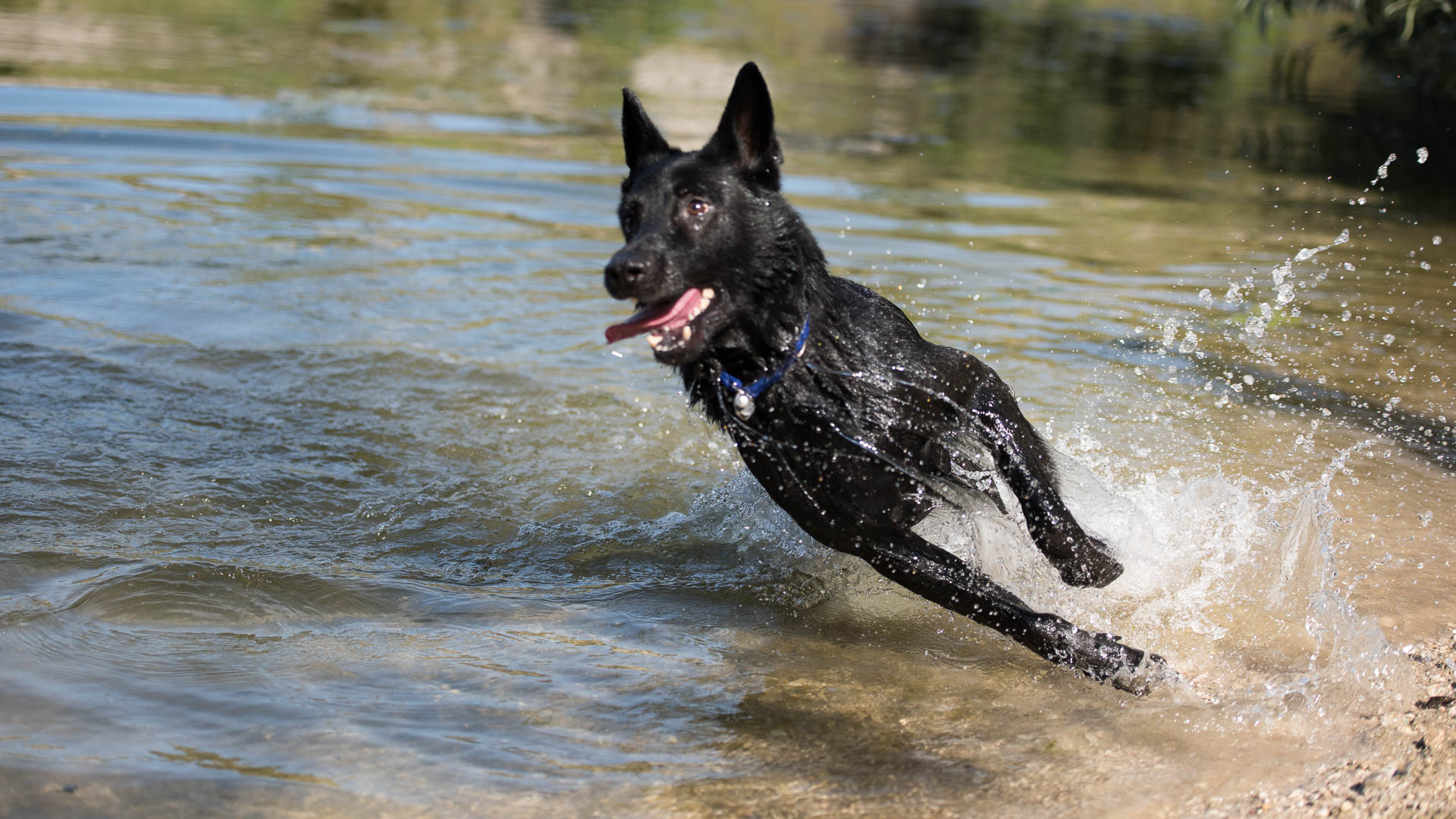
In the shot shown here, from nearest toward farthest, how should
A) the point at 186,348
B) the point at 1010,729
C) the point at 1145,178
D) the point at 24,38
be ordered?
1. the point at 1010,729
2. the point at 186,348
3. the point at 1145,178
4. the point at 24,38

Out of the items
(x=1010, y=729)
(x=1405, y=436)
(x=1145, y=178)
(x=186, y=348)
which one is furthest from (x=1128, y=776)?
(x=1145, y=178)

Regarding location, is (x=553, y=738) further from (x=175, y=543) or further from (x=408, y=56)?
(x=408, y=56)

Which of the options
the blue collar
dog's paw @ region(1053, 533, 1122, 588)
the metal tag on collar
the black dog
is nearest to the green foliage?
dog's paw @ region(1053, 533, 1122, 588)

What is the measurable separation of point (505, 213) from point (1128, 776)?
7938 millimetres

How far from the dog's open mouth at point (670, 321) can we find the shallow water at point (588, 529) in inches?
43.8

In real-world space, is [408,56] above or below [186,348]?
above

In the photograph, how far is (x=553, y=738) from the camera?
147 inches

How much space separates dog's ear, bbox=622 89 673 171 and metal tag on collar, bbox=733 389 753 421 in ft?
3.04

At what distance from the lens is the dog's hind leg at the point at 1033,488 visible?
4.46 meters

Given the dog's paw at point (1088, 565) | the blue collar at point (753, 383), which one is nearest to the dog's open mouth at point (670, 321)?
the blue collar at point (753, 383)

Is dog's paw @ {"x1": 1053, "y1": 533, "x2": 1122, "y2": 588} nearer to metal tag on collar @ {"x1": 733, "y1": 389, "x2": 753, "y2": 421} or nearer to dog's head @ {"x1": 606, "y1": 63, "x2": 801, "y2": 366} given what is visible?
metal tag on collar @ {"x1": 733, "y1": 389, "x2": 753, "y2": 421}

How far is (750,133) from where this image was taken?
13.7ft

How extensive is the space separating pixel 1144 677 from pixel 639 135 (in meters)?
2.43

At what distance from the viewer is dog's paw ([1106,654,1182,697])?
4008 millimetres
